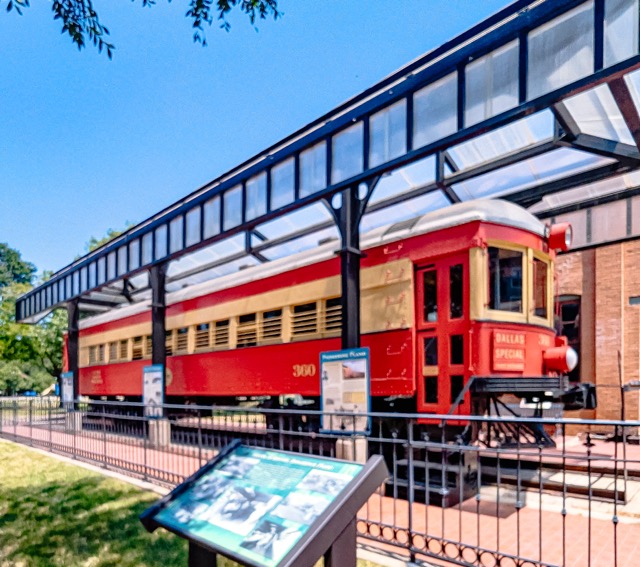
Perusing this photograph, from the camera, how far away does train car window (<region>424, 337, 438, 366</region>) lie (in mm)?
7500

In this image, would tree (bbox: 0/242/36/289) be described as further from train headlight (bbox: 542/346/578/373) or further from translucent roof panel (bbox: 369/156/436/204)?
train headlight (bbox: 542/346/578/373)

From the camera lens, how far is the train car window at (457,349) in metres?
7.20

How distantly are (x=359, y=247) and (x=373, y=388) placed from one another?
223cm

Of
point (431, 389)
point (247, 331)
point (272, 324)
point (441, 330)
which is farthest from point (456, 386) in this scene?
point (247, 331)

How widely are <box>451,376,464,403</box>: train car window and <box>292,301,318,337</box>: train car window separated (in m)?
2.73

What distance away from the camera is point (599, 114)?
721cm

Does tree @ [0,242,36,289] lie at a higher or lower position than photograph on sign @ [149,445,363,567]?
higher

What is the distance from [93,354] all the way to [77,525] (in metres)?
12.6

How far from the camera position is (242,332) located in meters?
10.8

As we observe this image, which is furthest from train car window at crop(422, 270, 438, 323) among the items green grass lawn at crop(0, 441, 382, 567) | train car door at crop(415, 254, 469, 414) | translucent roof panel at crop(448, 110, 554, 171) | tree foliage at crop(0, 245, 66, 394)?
tree foliage at crop(0, 245, 66, 394)

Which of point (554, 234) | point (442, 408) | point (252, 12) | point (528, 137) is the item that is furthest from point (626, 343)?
point (252, 12)

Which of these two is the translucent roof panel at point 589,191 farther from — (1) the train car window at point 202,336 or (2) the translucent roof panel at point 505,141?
(1) the train car window at point 202,336

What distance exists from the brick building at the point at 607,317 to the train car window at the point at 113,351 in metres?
12.5

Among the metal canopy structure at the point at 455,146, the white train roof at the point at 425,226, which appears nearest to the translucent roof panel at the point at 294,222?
the metal canopy structure at the point at 455,146
